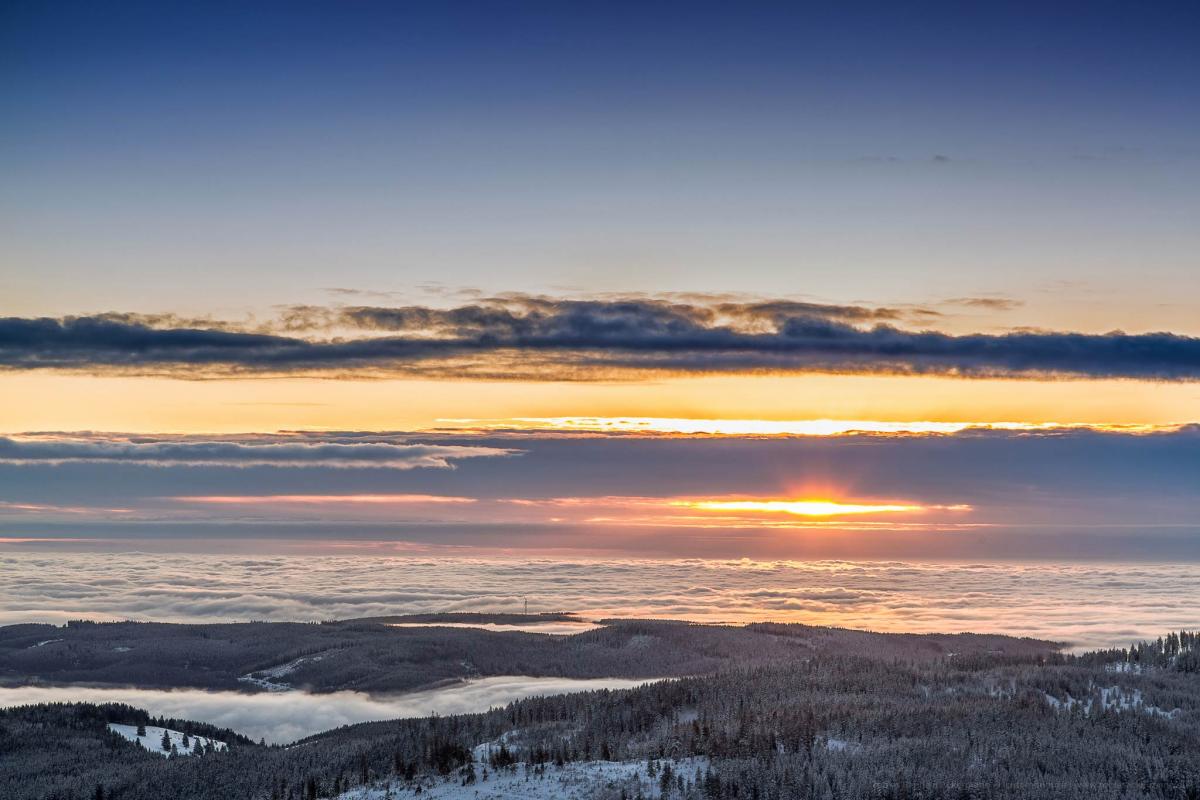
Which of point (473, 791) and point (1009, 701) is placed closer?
point (473, 791)

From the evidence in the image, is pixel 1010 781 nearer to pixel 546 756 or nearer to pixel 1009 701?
pixel 1009 701

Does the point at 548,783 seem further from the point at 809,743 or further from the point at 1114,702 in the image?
the point at 1114,702

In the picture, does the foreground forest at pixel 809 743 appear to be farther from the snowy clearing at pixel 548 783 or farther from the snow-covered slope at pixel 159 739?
the snow-covered slope at pixel 159 739

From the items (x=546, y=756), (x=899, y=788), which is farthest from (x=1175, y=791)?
(x=546, y=756)

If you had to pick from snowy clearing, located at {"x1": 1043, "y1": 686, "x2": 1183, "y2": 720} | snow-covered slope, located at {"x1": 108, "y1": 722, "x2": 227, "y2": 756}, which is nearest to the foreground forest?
snowy clearing, located at {"x1": 1043, "y1": 686, "x2": 1183, "y2": 720}

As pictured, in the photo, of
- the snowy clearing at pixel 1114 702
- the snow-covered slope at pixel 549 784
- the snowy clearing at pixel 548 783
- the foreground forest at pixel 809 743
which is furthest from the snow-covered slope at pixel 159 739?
A: the snowy clearing at pixel 1114 702

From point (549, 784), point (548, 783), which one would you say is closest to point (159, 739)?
point (548, 783)

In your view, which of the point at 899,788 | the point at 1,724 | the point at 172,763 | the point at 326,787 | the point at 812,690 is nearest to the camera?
the point at 899,788
